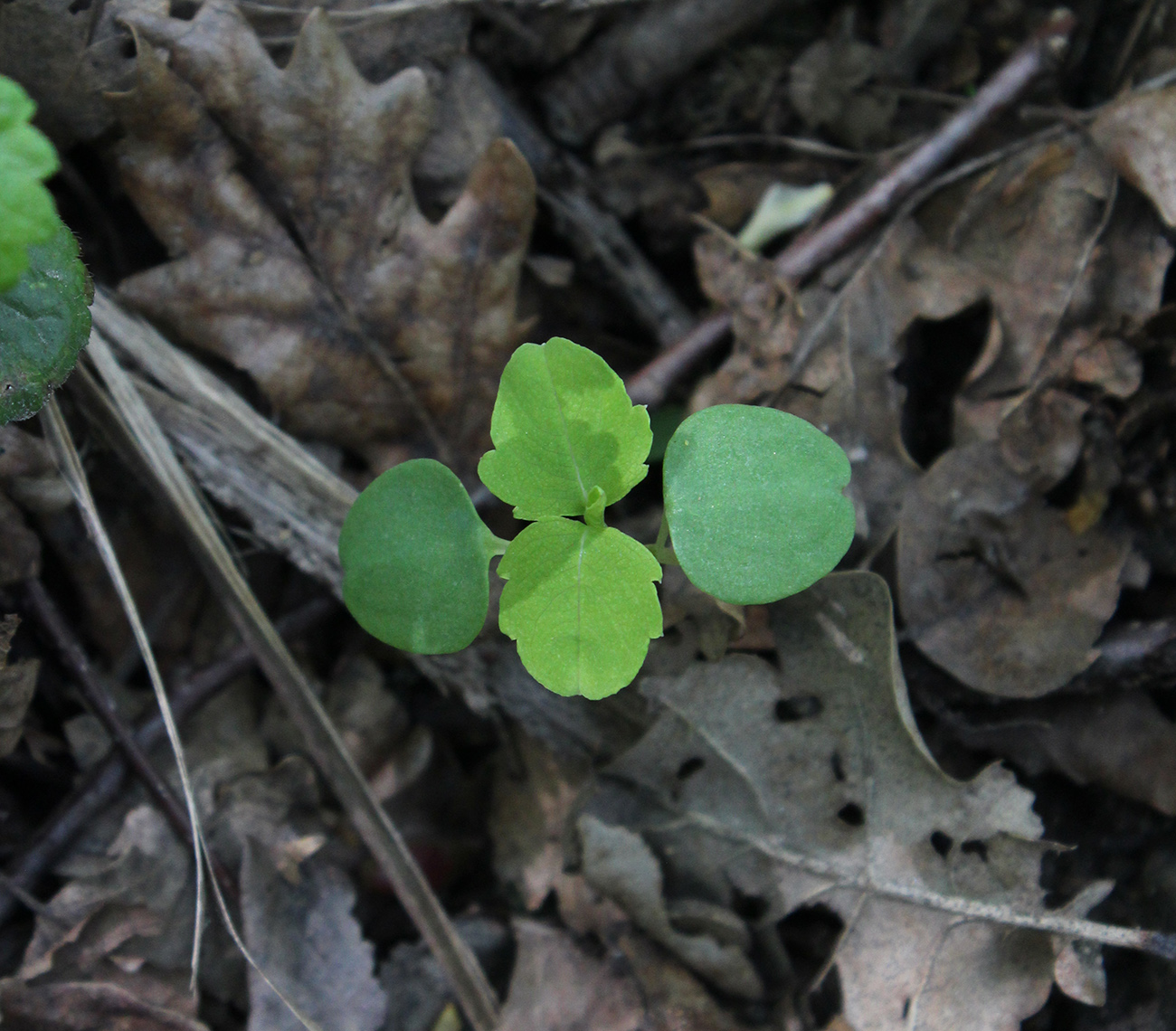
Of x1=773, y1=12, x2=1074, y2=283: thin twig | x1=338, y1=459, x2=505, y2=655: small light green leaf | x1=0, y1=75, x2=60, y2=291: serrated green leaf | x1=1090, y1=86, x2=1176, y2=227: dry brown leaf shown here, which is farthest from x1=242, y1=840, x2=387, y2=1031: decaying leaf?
x1=1090, y1=86, x2=1176, y2=227: dry brown leaf

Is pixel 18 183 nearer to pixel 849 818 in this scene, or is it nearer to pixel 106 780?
pixel 106 780

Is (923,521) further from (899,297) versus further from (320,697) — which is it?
(320,697)

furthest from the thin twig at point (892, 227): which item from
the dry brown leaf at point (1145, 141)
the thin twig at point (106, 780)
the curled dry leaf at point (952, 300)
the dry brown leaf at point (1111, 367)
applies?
the thin twig at point (106, 780)

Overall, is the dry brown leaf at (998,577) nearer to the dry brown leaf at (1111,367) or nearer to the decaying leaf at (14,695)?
the dry brown leaf at (1111,367)

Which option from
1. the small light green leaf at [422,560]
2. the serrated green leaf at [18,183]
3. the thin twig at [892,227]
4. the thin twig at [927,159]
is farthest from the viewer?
the thin twig at [927,159]

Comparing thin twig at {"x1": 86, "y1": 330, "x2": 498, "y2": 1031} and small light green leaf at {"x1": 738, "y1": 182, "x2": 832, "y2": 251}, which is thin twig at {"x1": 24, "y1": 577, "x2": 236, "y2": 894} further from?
small light green leaf at {"x1": 738, "y1": 182, "x2": 832, "y2": 251}
